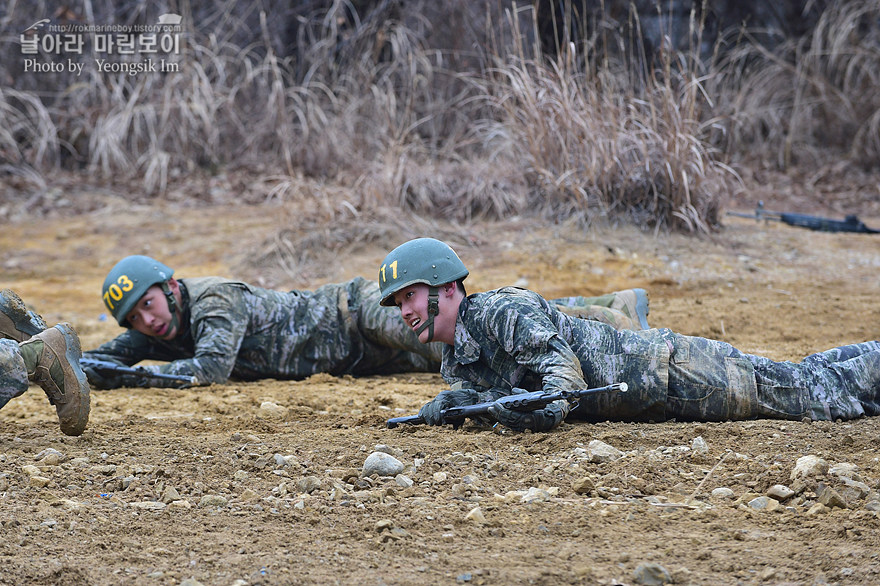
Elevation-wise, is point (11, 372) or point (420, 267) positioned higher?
point (420, 267)

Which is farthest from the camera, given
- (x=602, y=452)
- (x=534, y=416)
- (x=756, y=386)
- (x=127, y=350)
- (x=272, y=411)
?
(x=127, y=350)

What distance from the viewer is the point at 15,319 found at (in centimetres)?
402

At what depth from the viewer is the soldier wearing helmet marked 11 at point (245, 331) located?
17.8 feet

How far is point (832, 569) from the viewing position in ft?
7.97

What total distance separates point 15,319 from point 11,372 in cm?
53

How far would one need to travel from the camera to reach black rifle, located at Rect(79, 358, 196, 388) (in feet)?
17.6

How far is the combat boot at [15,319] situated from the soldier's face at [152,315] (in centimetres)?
131

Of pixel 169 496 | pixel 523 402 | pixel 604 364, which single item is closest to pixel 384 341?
pixel 604 364

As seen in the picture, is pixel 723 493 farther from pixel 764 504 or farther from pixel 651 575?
pixel 651 575

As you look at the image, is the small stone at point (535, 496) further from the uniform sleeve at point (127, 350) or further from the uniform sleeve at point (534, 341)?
the uniform sleeve at point (127, 350)

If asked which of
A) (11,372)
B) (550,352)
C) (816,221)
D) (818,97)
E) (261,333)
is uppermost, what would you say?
(818,97)

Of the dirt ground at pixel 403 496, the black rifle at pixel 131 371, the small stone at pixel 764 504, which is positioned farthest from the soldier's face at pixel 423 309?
the black rifle at pixel 131 371

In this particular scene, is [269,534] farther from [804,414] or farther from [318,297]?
[318,297]

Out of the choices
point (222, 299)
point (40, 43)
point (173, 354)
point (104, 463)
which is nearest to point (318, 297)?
point (222, 299)
